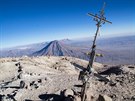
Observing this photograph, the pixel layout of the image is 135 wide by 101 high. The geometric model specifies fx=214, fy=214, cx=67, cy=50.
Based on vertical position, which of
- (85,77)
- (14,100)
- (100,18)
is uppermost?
(100,18)

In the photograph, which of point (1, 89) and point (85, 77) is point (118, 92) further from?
point (1, 89)

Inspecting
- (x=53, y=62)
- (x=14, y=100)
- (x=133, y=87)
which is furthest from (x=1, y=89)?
(x=53, y=62)

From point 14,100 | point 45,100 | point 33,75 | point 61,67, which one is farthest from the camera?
point 61,67

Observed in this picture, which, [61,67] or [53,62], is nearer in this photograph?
[61,67]

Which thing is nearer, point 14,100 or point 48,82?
point 14,100

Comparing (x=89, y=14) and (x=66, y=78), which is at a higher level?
(x=89, y=14)

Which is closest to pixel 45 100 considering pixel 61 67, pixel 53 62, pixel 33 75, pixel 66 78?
pixel 66 78

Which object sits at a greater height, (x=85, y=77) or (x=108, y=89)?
(x=85, y=77)

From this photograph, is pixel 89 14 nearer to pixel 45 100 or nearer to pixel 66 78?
pixel 45 100

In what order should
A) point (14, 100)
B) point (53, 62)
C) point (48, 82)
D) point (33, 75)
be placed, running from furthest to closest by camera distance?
point (53, 62) < point (33, 75) < point (48, 82) < point (14, 100)
